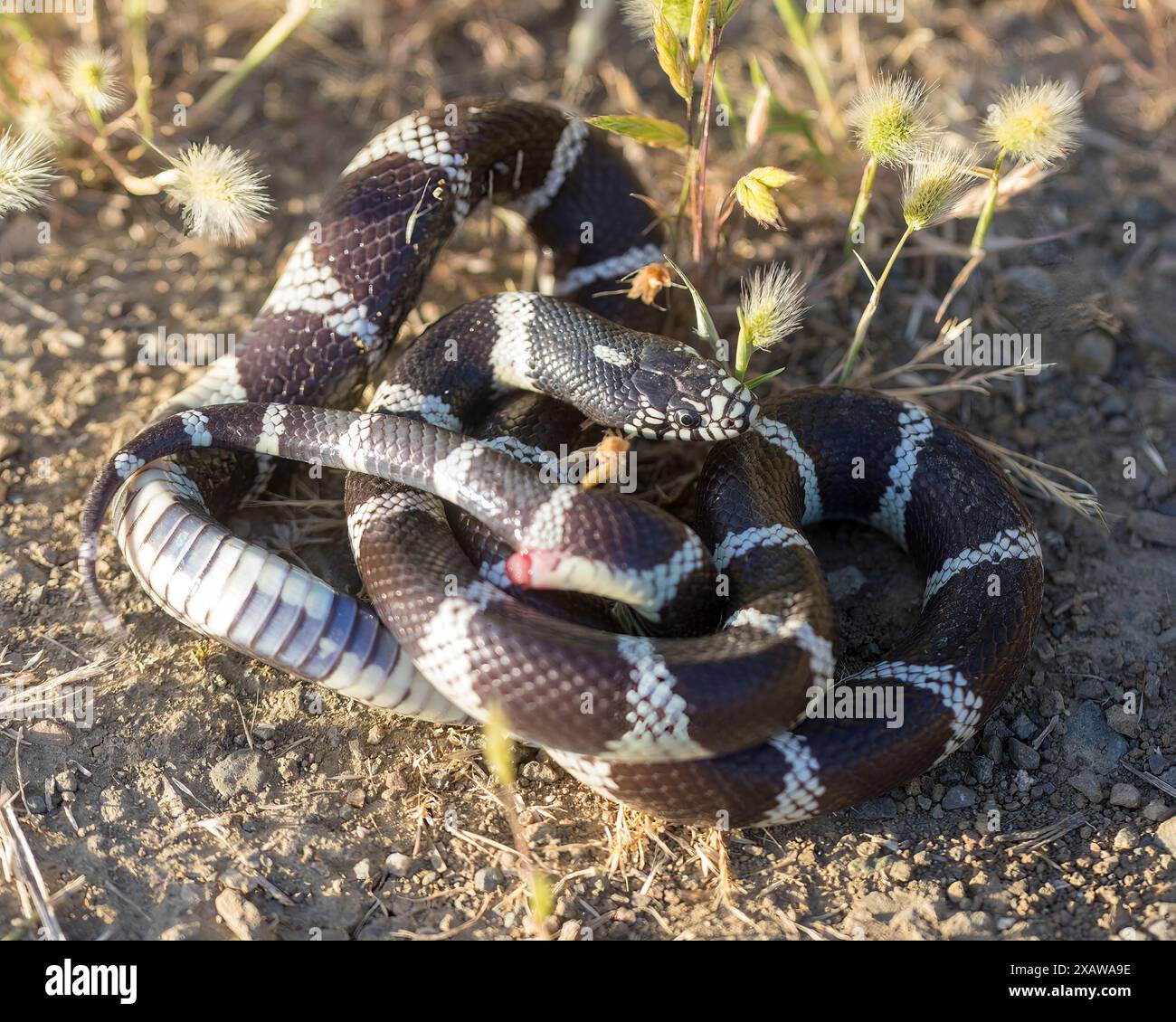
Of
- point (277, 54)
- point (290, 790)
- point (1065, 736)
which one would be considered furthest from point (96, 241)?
point (1065, 736)

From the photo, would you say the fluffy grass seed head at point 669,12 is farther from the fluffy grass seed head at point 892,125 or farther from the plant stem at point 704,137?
the fluffy grass seed head at point 892,125

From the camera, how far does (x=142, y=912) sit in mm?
4008

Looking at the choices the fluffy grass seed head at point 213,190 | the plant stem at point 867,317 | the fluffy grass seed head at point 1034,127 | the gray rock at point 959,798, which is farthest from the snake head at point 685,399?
the fluffy grass seed head at point 213,190

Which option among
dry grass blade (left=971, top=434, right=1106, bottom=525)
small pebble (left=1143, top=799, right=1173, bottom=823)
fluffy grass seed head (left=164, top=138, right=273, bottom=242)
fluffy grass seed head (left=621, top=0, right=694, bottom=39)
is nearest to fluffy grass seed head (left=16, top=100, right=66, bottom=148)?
fluffy grass seed head (left=164, top=138, right=273, bottom=242)

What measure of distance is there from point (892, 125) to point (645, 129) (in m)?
1.12

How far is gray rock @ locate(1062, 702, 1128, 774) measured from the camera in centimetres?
470

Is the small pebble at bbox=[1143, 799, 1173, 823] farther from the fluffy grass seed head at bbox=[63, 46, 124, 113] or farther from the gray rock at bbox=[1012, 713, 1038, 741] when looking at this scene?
the fluffy grass seed head at bbox=[63, 46, 124, 113]

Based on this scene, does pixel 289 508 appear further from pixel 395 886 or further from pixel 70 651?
pixel 395 886

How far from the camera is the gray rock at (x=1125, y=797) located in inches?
178

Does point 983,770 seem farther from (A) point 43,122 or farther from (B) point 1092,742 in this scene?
(A) point 43,122

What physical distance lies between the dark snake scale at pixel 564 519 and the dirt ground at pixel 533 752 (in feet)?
1.10

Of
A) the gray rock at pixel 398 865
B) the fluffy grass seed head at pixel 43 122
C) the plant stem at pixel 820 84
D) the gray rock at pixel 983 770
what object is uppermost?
the plant stem at pixel 820 84

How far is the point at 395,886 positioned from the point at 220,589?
54.9 inches

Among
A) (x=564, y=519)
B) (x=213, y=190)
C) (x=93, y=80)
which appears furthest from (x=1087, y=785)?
→ (x=93, y=80)
